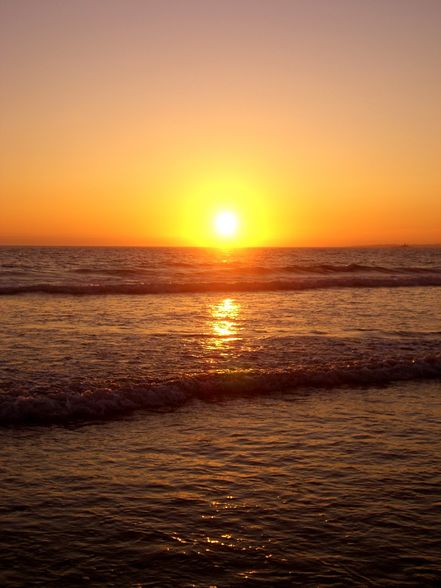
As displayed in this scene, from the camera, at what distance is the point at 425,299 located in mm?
31031

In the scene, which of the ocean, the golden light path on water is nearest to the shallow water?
the ocean

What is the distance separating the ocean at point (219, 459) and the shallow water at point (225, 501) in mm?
22

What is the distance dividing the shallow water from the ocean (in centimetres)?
2

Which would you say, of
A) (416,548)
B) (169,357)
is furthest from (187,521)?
(169,357)

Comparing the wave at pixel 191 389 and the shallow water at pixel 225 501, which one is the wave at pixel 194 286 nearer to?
the wave at pixel 191 389

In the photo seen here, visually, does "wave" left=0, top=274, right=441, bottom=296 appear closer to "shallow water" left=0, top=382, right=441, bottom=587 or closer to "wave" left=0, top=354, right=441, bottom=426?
"wave" left=0, top=354, right=441, bottom=426

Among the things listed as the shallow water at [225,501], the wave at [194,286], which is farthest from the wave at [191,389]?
the wave at [194,286]

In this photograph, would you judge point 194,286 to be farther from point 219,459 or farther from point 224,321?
point 219,459

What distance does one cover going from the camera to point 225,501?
6336mm

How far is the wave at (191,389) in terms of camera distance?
9.43 m

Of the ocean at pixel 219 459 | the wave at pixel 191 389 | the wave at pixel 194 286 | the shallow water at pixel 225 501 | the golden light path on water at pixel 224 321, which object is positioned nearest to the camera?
the shallow water at pixel 225 501

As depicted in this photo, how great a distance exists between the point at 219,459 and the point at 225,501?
1218 millimetres

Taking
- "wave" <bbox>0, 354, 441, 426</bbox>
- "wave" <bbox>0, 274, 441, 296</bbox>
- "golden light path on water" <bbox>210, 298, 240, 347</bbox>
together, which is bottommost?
"wave" <bbox>0, 354, 441, 426</bbox>

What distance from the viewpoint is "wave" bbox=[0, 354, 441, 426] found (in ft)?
30.9
